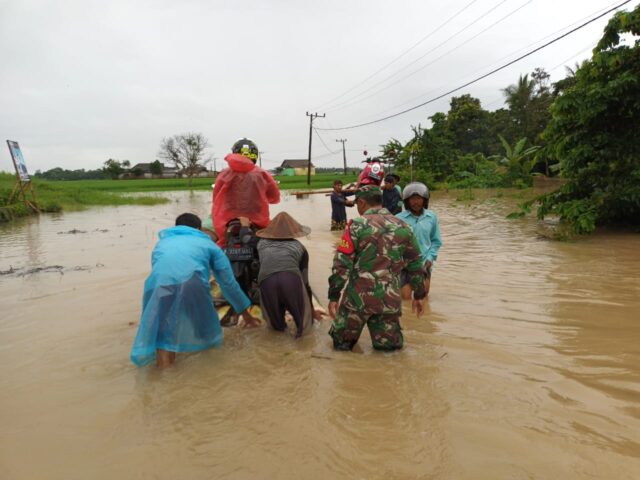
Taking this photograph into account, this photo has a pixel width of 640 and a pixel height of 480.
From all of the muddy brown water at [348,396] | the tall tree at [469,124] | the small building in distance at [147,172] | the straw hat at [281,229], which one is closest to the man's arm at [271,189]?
the straw hat at [281,229]

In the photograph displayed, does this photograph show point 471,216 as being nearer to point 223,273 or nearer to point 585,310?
point 585,310

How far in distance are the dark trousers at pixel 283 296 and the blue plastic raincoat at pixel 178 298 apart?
56cm

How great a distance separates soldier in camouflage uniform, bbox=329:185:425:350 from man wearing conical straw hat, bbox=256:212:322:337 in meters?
0.75

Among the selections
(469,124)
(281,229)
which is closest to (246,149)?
(281,229)

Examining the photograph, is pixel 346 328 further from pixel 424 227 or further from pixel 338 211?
pixel 338 211

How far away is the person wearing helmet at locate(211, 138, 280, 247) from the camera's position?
5.29 m

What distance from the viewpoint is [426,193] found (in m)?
5.14

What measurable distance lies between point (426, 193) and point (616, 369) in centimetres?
248

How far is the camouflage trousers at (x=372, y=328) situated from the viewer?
146 inches

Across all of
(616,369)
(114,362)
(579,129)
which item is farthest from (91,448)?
(579,129)

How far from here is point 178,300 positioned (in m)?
3.71

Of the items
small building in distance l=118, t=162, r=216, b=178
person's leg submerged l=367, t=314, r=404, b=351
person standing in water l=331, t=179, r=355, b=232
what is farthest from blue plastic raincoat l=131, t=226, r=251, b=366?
small building in distance l=118, t=162, r=216, b=178

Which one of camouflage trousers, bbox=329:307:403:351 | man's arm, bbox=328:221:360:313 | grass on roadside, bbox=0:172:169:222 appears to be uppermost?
man's arm, bbox=328:221:360:313

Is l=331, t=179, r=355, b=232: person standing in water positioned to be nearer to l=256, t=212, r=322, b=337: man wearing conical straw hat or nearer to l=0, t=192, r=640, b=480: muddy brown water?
l=0, t=192, r=640, b=480: muddy brown water
